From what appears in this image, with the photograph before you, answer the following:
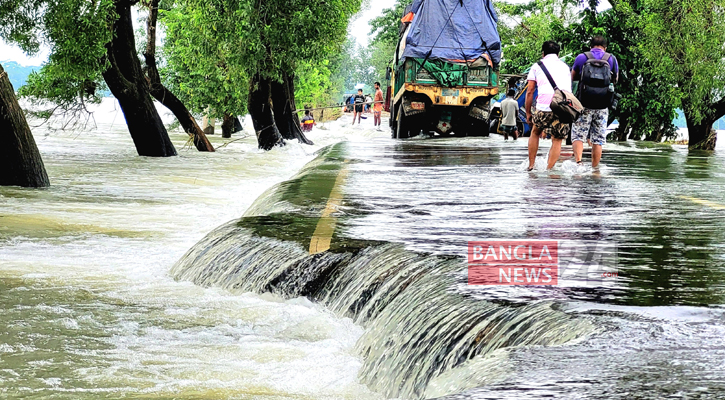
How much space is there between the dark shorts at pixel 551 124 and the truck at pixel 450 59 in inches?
439

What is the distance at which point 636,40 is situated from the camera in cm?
2903

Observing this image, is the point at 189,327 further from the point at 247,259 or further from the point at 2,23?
the point at 2,23

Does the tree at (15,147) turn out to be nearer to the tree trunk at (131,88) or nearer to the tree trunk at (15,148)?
→ the tree trunk at (15,148)

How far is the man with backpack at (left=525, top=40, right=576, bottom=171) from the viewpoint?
10734mm

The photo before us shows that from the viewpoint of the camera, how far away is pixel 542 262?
16.5 ft

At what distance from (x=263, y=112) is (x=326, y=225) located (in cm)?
1752

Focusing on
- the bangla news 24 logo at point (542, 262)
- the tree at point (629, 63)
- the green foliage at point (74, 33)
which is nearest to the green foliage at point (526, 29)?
the tree at point (629, 63)

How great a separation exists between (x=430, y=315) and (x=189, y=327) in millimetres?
1753

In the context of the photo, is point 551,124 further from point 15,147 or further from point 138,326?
point 15,147

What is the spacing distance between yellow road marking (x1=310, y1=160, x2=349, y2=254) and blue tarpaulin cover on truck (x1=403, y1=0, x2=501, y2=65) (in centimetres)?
1335

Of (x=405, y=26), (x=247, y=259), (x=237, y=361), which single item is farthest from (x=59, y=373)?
(x=405, y=26)

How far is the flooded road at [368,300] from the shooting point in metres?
3.43

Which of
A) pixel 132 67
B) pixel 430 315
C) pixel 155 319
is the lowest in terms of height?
pixel 155 319

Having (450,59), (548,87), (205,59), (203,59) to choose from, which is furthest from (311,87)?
(548,87)
